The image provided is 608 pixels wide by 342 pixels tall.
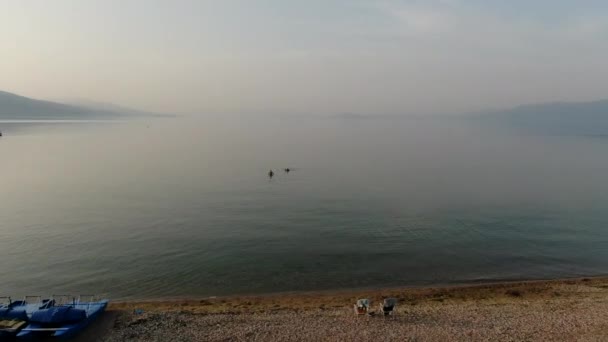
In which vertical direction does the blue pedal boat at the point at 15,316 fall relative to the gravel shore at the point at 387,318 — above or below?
above

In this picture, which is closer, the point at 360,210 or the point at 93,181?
the point at 360,210

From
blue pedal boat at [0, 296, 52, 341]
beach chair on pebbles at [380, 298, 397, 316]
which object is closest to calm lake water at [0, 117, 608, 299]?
blue pedal boat at [0, 296, 52, 341]

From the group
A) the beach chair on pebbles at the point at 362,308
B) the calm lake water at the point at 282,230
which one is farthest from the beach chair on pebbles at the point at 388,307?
the calm lake water at the point at 282,230

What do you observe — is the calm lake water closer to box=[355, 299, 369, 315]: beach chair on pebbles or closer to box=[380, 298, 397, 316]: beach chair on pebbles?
box=[355, 299, 369, 315]: beach chair on pebbles

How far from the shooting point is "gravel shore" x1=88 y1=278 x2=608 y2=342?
2273cm

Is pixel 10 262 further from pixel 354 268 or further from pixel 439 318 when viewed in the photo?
pixel 439 318

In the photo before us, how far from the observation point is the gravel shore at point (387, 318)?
22.7 m

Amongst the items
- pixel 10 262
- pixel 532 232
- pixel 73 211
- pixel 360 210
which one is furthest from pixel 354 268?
→ pixel 73 211

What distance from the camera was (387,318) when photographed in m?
25.0

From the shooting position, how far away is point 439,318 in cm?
2509

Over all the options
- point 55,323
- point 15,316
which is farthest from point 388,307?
point 15,316

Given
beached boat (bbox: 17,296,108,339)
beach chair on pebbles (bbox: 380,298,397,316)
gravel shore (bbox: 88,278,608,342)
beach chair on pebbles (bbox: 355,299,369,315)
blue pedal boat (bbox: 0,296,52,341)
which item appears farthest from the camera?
beach chair on pebbles (bbox: 355,299,369,315)

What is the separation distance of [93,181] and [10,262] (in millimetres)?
41762

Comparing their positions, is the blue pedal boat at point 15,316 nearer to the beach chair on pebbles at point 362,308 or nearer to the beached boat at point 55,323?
the beached boat at point 55,323
